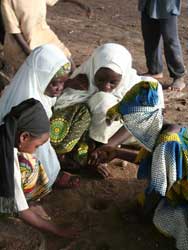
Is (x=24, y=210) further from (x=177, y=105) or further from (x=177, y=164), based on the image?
(x=177, y=105)

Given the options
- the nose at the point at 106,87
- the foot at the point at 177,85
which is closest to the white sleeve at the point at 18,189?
the nose at the point at 106,87

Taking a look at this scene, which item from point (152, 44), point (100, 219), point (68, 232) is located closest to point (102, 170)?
point (100, 219)

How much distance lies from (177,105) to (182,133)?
6.81 ft

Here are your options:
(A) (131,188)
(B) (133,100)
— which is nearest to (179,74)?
(A) (131,188)

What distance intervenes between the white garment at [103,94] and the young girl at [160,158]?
576 mm

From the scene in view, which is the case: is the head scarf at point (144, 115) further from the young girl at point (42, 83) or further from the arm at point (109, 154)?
the young girl at point (42, 83)

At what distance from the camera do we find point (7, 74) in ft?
15.1

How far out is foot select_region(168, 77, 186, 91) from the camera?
4965 mm

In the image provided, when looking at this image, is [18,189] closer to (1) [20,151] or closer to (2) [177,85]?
(1) [20,151]

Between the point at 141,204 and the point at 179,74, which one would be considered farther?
the point at 179,74

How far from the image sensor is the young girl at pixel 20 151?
2533 mm

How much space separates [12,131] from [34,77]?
28.5 inches

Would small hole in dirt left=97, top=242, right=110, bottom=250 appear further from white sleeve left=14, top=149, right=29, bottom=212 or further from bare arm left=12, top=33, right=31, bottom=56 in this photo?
bare arm left=12, top=33, right=31, bottom=56

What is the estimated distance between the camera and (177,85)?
498 centimetres
